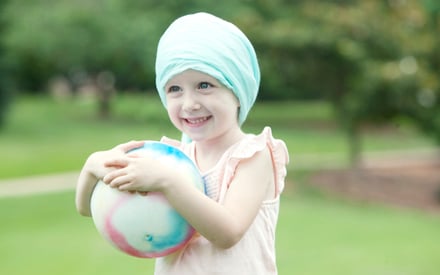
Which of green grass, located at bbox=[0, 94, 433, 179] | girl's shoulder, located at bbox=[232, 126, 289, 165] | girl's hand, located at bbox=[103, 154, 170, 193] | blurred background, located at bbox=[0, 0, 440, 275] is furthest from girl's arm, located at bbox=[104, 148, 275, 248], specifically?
green grass, located at bbox=[0, 94, 433, 179]

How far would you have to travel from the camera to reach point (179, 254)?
2.55m

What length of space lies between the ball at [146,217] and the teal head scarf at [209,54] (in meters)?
0.25

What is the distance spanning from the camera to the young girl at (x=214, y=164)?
235 cm

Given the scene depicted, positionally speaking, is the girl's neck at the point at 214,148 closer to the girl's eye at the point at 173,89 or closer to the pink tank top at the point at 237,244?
the pink tank top at the point at 237,244

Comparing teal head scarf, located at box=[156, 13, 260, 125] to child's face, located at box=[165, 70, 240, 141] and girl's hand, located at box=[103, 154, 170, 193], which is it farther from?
girl's hand, located at box=[103, 154, 170, 193]

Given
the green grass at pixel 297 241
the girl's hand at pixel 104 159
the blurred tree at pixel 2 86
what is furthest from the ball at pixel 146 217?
the blurred tree at pixel 2 86

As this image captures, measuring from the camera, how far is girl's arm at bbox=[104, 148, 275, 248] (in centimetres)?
232

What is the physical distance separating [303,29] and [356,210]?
4.02 metres

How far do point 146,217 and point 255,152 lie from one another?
392 mm

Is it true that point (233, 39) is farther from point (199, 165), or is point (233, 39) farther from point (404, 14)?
point (404, 14)

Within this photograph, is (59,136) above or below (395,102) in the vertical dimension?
above

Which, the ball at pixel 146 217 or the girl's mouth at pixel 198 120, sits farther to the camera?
the girl's mouth at pixel 198 120

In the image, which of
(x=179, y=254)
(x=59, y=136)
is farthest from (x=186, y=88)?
(x=59, y=136)

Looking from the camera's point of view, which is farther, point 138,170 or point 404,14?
point 404,14
